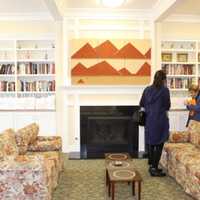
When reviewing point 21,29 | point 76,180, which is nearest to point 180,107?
point 76,180

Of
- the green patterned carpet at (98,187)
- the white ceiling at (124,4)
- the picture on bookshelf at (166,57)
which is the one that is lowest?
the green patterned carpet at (98,187)

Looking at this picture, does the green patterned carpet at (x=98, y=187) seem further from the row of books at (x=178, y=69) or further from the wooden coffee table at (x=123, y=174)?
the row of books at (x=178, y=69)

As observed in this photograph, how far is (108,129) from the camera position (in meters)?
5.98

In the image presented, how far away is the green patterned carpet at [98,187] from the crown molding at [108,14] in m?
3.02

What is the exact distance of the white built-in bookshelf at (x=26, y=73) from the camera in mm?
6102

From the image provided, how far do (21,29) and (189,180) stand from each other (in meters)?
4.47

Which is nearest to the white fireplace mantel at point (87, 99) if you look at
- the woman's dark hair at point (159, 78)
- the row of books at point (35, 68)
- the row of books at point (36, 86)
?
the row of books at point (36, 86)

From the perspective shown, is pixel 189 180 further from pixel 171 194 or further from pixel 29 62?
pixel 29 62

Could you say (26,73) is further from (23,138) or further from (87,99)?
(23,138)

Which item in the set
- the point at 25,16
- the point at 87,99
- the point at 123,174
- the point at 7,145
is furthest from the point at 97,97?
the point at 7,145

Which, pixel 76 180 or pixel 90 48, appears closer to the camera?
pixel 76 180

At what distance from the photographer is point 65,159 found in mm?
5512

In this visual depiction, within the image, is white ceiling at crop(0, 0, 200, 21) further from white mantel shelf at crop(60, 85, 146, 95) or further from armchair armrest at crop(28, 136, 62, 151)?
armchair armrest at crop(28, 136, 62, 151)

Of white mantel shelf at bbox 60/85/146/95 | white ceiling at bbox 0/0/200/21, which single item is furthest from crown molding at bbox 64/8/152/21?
white mantel shelf at bbox 60/85/146/95
